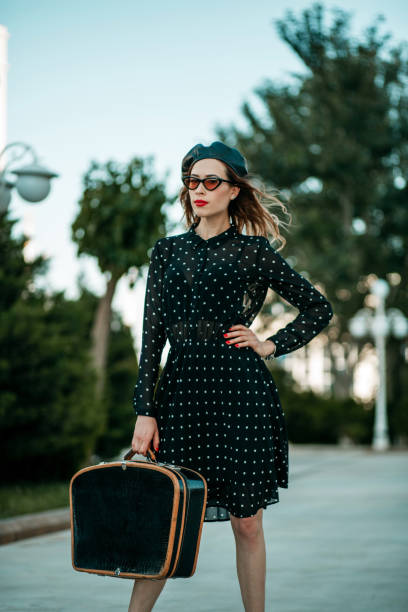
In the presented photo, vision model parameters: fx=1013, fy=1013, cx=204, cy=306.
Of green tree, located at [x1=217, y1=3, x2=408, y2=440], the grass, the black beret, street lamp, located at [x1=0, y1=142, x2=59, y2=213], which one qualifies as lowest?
the grass

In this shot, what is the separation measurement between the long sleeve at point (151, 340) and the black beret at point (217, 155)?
0.34 meters

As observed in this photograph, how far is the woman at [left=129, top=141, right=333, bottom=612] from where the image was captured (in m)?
3.52

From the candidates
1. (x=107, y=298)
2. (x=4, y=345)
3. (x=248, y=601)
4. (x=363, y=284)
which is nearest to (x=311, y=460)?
(x=107, y=298)

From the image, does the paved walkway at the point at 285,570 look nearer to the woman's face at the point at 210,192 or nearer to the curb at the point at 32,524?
the curb at the point at 32,524

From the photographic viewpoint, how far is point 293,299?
12.4 ft

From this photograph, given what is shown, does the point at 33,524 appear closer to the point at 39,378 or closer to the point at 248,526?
the point at 39,378

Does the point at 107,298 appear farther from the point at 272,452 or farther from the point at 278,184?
the point at 278,184

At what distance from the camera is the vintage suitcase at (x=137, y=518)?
323 centimetres

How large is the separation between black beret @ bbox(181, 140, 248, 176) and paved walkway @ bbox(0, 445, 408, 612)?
7.40 ft

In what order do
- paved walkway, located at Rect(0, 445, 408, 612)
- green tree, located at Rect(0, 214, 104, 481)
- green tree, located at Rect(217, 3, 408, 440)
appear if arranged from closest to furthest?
paved walkway, located at Rect(0, 445, 408, 612) → green tree, located at Rect(0, 214, 104, 481) → green tree, located at Rect(217, 3, 408, 440)

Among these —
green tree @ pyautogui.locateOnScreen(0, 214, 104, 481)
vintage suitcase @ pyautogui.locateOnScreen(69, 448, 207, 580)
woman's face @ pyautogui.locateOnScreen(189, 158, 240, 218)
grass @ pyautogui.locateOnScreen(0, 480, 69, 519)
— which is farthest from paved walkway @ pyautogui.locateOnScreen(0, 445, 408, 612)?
green tree @ pyautogui.locateOnScreen(0, 214, 104, 481)

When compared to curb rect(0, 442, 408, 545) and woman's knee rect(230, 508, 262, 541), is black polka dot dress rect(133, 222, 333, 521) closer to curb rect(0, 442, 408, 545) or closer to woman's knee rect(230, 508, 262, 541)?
woman's knee rect(230, 508, 262, 541)

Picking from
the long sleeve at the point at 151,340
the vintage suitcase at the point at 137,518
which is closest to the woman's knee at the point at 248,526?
the vintage suitcase at the point at 137,518

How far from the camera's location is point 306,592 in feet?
17.7
